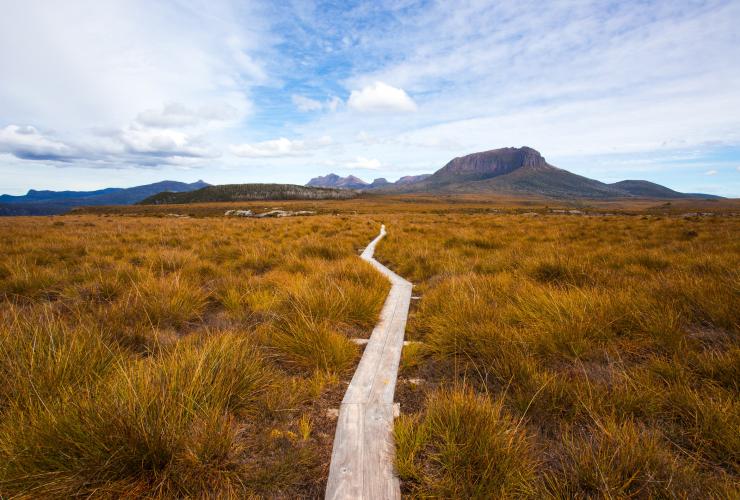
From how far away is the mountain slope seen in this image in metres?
178

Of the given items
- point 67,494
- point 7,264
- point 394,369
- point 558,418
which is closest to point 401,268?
point 394,369

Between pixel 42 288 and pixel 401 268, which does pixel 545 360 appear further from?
pixel 42 288

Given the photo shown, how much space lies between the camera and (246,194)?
602 ft

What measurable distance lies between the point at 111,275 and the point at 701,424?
791 cm

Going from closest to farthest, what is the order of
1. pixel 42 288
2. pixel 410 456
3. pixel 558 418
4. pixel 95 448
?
1. pixel 95 448
2. pixel 410 456
3. pixel 558 418
4. pixel 42 288

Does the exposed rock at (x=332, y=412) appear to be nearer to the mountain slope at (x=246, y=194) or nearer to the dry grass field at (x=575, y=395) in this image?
the dry grass field at (x=575, y=395)

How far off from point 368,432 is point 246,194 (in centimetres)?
19945

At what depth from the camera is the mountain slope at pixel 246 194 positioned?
178500mm

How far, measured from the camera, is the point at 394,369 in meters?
3.06

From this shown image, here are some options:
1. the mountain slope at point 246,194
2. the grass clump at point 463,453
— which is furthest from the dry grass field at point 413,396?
the mountain slope at point 246,194

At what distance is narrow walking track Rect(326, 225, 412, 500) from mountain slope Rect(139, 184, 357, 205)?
181240 mm

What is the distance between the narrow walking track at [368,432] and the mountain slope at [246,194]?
181240mm

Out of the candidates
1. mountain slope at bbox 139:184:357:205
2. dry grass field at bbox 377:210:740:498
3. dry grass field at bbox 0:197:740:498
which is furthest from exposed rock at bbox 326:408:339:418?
mountain slope at bbox 139:184:357:205

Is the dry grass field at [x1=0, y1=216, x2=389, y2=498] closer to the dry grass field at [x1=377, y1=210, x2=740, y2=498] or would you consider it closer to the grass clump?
the grass clump
